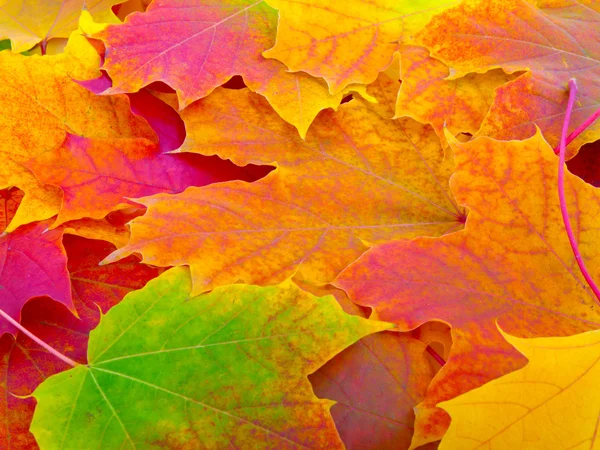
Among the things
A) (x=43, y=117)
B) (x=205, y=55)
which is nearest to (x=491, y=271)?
(x=205, y=55)

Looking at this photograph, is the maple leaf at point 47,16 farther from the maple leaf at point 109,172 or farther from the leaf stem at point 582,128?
A: the leaf stem at point 582,128

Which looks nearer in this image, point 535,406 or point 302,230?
point 535,406

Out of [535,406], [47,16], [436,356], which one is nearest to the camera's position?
Result: [535,406]

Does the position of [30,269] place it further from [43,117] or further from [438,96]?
[438,96]

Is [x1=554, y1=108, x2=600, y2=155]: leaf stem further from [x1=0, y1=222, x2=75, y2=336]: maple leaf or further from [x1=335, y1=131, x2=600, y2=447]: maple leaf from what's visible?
[x1=0, y1=222, x2=75, y2=336]: maple leaf

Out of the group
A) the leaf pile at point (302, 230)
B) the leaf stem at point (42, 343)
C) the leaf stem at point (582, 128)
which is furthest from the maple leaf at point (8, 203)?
the leaf stem at point (582, 128)

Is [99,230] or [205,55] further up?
[205,55]

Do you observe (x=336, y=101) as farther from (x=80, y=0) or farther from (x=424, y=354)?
(x=80, y=0)
